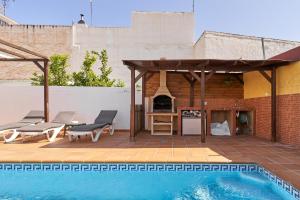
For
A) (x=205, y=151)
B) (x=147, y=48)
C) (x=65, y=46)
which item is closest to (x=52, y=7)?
(x=65, y=46)

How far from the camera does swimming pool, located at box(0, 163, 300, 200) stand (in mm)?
5328

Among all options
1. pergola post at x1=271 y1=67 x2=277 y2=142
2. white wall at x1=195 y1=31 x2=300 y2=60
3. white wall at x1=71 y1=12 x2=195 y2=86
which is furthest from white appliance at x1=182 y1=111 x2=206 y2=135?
white wall at x1=71 y1=12 x2=195 y2=86

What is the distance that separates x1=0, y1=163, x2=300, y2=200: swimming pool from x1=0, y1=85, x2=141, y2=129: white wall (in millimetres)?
6834

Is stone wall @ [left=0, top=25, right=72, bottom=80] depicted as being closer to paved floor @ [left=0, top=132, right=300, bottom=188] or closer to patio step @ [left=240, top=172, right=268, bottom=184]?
paved floor @ [left=0, top=132, right=300, bottom=188]

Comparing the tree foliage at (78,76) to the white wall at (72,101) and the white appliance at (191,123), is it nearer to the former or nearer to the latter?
the white wall at (72,101)

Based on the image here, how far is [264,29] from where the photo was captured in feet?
77.9

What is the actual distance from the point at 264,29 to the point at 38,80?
59.5 ft

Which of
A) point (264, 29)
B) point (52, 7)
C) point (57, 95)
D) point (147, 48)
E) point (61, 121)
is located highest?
point (52, 7)

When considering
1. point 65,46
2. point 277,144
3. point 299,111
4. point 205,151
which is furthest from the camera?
point 65,46

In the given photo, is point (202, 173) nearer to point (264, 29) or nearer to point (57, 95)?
point (57, 95)

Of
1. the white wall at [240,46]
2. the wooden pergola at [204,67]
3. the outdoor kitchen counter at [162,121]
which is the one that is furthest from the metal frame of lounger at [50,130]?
the white wall at [240,46]

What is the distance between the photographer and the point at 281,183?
5141mm

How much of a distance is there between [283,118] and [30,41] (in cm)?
2429

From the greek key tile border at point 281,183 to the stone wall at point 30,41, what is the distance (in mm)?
23675
